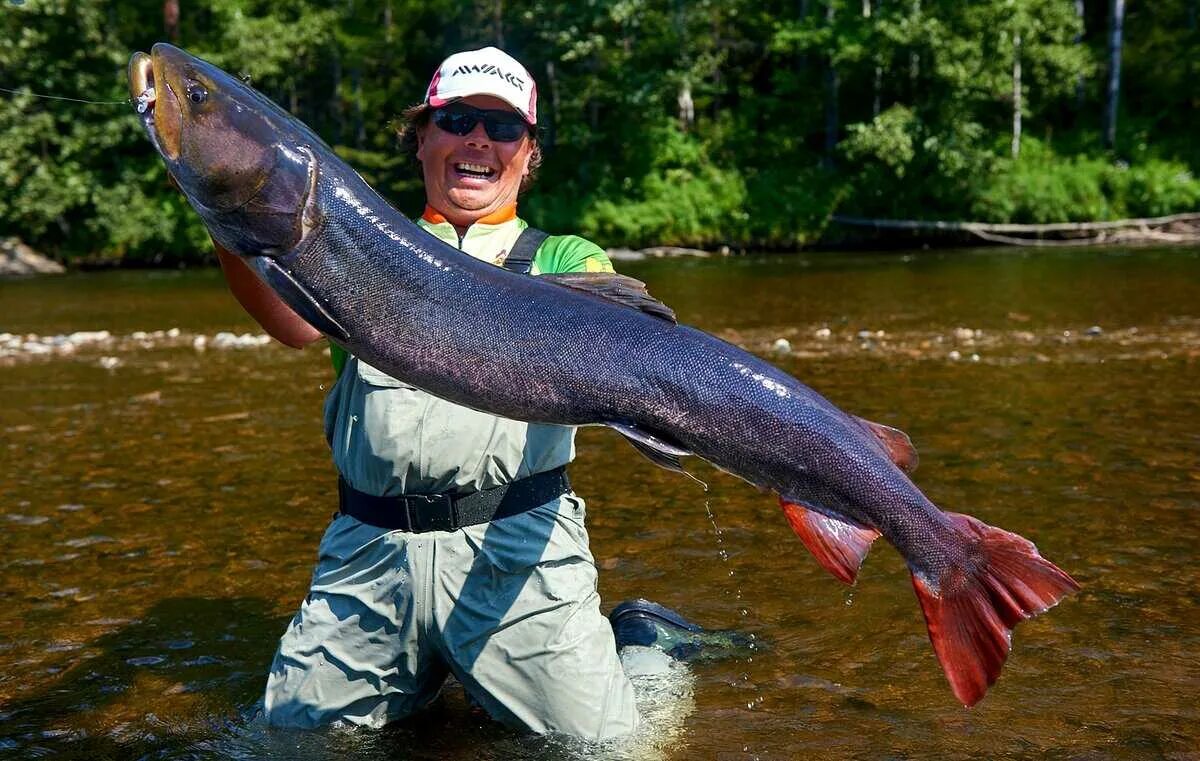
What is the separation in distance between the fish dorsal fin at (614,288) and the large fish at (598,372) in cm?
6

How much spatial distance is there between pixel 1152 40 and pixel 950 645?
40.1m

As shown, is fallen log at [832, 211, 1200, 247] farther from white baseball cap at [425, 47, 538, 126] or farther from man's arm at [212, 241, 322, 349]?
man's arm at [212, 241, 322, 349]

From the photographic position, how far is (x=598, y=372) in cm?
313

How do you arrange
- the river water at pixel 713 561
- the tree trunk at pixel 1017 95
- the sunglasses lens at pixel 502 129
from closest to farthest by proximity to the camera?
the sunglasses lens at pixel 502 129
the river water at pixel 713 561
the tree trunk at pixel 1017 95

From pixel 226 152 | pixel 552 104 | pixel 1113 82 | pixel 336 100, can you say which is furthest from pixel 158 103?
pixel 336 100

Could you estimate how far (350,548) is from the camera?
13.4 feet

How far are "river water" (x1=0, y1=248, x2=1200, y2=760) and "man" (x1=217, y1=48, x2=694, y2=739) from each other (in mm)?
208

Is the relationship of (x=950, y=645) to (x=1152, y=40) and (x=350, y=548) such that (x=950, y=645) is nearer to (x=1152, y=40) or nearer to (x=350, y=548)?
(x=350, y=548)

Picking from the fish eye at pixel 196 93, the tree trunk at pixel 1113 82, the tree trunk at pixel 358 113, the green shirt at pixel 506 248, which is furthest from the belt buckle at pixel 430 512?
the tree trunk at pixel 358 113

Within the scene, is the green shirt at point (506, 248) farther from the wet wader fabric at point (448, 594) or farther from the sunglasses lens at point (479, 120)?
the sunglasses lens at point (479, 120)

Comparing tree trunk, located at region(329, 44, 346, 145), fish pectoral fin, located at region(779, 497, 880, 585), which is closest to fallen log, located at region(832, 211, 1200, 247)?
tree trunk, located at region(329, 44, 346, 145)

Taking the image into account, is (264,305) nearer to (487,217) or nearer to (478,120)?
(487,217)

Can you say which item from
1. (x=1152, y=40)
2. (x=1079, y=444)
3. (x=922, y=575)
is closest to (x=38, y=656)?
(x=922, y=575)

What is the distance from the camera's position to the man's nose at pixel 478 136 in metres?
4.15
